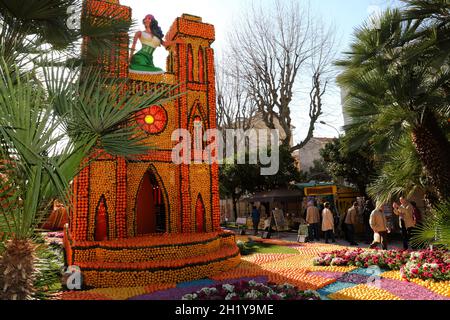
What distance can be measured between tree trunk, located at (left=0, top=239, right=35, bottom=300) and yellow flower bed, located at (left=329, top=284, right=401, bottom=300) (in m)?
5.56

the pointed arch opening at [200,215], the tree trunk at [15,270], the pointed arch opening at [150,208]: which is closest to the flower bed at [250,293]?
the tree trunk at [15,270]

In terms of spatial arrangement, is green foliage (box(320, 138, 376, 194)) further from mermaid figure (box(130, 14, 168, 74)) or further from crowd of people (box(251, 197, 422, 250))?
mermaid figure (box(130, 14, 168, 74))

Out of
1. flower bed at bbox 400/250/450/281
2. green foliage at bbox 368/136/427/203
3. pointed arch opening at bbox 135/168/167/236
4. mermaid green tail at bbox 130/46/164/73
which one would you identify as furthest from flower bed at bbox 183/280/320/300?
pointed arch opening at bbox 135/168/167/236

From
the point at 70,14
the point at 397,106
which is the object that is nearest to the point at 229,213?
the point at 397,106

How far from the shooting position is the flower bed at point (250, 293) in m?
5.38

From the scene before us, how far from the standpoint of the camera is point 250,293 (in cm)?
542

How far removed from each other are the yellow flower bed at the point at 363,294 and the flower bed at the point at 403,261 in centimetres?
127

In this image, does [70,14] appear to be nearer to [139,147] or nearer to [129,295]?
[139,147]

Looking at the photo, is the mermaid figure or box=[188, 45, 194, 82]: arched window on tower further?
box=[188, 45, 194, 82]: arched window on tower

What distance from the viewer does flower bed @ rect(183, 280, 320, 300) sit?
538 centimetres

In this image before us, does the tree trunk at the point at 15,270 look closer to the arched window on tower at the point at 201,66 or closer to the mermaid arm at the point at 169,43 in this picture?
the arched window on tower at the point at 201,66

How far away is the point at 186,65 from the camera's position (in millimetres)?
12508
